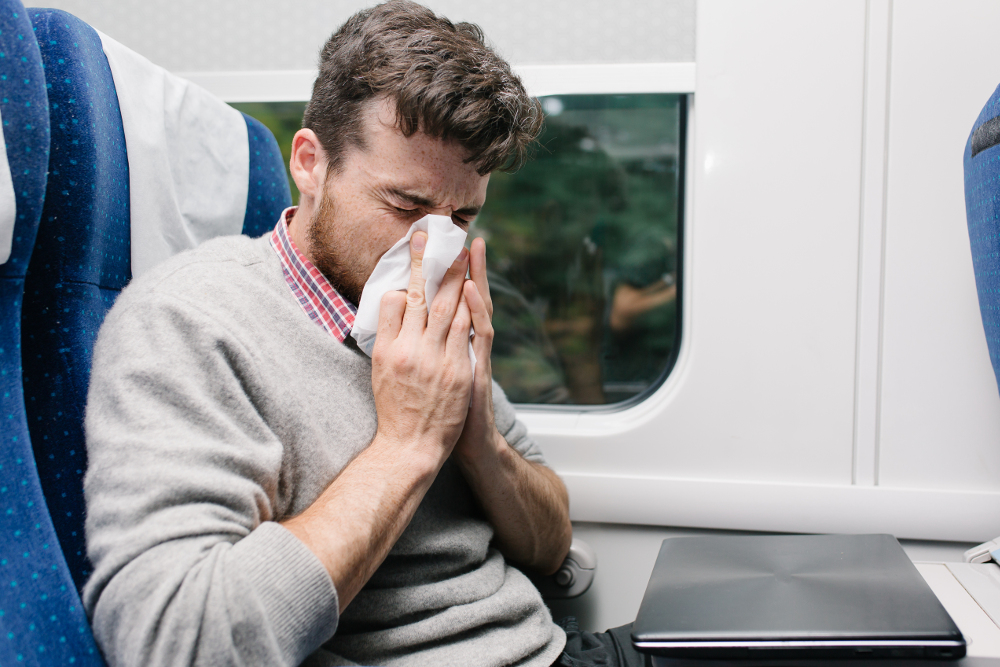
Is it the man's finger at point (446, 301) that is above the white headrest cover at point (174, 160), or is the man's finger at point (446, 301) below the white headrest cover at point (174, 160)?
below

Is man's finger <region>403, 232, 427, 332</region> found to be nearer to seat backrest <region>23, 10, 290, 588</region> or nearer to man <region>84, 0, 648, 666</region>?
man <region>84, 0, 648, 666</region>

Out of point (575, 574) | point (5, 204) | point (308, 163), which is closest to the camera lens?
point (5, 204)

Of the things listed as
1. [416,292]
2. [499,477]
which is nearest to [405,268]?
[416,292]

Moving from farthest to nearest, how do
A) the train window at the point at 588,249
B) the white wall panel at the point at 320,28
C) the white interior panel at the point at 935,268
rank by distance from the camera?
the train window at the point at 588,249
the white wall panel at the point at 320,28
the white interior panel at the point at 935,268

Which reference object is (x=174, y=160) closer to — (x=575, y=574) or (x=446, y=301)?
(x=446, y=301)

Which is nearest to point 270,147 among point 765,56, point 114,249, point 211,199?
point 211,199

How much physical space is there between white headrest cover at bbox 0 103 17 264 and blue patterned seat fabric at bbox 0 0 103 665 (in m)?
0.02

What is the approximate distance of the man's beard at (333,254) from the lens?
99 cm

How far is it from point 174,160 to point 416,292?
47cm

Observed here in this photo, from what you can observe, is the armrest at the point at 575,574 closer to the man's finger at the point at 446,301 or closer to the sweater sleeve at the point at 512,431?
the sweater sleeve at the point at 512,431

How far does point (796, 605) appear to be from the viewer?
746mm

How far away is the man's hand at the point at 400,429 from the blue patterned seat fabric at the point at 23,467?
24 cm

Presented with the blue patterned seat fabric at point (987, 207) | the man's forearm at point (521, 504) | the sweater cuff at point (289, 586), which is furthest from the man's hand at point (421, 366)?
the blue patterned seat fabric at point (987, 207)

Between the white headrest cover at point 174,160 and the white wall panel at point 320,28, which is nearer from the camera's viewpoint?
the white headrest cover at point 174,160
